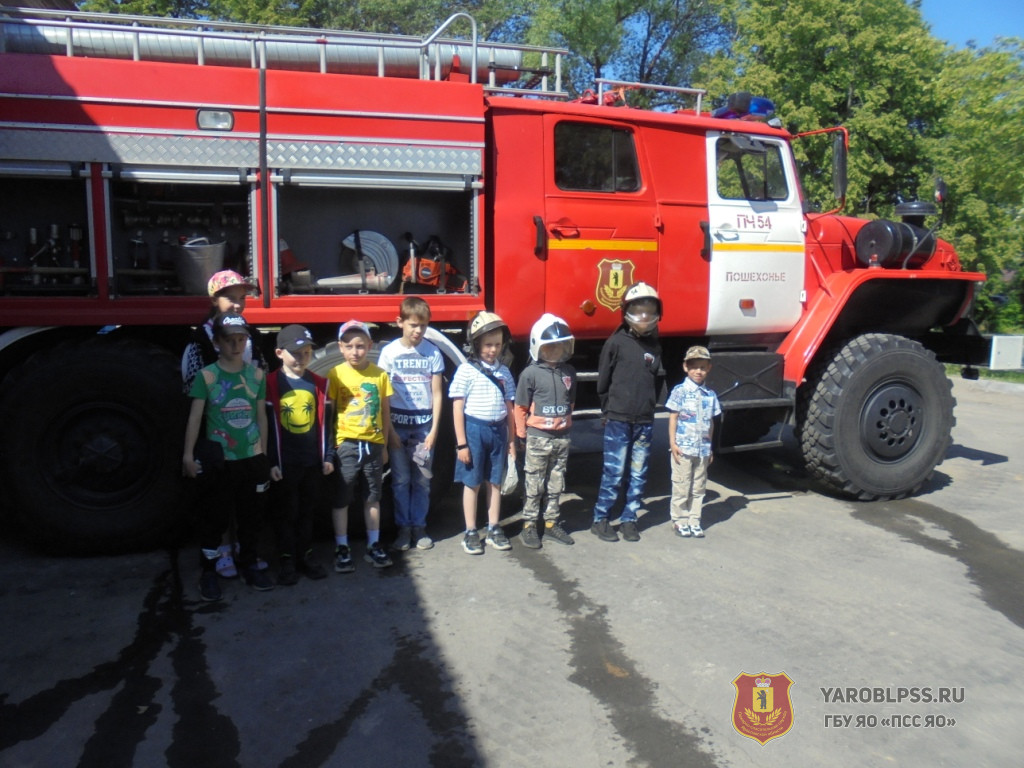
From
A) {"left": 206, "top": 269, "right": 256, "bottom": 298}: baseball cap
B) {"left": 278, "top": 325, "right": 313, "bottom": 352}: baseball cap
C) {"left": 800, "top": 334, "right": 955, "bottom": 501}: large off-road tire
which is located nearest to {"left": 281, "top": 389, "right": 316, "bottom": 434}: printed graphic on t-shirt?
{"left": 278, "top": 325, "right": 313, "bottom": 352}: baseball cap

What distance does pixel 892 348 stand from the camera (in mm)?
6695

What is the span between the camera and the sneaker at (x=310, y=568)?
498cm

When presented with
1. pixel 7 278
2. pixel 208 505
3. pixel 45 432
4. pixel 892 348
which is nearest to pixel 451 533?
pixel 208 505

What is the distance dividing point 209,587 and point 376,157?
2700 mm

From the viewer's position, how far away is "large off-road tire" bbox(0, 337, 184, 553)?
5020mm

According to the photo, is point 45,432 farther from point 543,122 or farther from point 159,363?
point 543,122

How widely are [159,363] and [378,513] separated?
5.18ft

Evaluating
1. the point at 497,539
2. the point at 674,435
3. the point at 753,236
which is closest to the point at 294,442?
the point at 497,539

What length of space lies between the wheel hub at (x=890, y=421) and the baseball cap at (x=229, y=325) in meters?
4.60

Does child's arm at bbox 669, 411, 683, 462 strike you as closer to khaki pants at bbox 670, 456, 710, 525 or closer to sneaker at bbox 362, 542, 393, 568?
khaki pants at bbox 670, 456, 710, 525

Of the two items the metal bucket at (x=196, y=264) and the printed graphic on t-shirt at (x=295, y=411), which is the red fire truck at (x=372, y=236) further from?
the printed graphic on t-shirt at (x=295, y=411)

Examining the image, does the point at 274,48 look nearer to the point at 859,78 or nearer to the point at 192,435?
the point at 192,435

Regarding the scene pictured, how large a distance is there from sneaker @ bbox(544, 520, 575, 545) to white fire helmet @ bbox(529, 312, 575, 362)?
1089 millimetres

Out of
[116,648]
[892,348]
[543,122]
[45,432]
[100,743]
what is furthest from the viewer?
[892,348]
